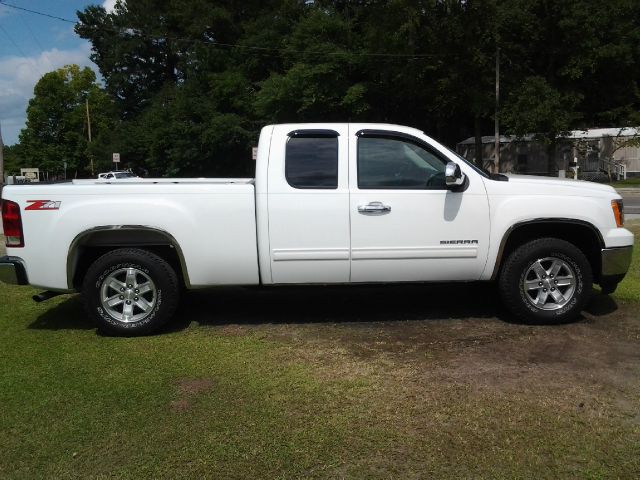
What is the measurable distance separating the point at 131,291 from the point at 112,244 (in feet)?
1.52

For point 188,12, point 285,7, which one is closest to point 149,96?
point 188,12

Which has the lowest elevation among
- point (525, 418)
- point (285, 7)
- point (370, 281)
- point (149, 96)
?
point (525, 418)

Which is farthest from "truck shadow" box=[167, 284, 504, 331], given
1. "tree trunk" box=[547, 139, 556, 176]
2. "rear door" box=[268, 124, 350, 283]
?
"tree trunk" box=[547, 139, 556, 176]

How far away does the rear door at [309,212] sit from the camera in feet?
17.2

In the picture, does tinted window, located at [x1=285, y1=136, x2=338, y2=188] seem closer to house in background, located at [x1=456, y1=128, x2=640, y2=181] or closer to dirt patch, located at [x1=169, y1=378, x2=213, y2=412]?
dirt patch, located at [x1=169, y1=378, x2=213, y2=412]

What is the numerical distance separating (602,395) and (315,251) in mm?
2521

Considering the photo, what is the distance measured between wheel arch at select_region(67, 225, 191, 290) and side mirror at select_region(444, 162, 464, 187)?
244 centimetres

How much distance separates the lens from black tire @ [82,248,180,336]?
17.6 ft

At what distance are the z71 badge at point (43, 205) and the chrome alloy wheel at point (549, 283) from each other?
4.29 metres

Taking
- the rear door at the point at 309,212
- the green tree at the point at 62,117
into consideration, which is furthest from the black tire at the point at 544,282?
the green tree at the point at 62,117

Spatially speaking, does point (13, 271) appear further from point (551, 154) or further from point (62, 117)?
point (62, 117)

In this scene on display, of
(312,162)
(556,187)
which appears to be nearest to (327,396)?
(312,162)

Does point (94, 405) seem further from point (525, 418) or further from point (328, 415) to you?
point (525, 418)

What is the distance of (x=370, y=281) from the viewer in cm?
542
